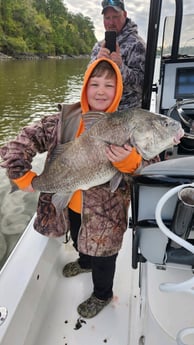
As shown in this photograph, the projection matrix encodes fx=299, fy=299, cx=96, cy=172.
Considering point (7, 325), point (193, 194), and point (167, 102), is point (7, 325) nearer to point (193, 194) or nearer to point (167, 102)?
point (193, 194)

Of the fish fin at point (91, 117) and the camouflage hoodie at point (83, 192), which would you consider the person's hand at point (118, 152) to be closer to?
the fish fin at point (91, 117)

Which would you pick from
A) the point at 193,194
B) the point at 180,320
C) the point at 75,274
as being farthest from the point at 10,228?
the point at 193,194

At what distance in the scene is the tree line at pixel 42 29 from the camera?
172ft

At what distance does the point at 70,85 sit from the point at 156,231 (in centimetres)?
2108

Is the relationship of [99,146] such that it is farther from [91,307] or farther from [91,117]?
[91,307]

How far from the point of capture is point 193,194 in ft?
3.40

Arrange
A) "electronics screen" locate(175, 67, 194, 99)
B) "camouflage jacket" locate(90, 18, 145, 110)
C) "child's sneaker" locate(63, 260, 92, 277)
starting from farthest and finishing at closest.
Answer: "electronics screen" locate(175, 67, 194, 99), "camouflage jacket" locate(90, 18, 145, 110), "child's sneaker" locate(63, 260, 92, 277)

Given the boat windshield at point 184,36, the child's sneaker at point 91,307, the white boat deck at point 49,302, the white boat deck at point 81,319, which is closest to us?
the white boat deck at point 49,302

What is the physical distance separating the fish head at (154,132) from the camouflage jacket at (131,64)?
124cm

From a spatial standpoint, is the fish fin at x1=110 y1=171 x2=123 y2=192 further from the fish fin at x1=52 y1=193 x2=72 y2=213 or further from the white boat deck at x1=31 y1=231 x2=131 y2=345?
the white boat deck at x1=31 y1=231 x2=131 y2=345

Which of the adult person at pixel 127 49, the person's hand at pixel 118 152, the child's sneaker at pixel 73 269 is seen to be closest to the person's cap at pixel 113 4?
the adult person at pixel 127 49

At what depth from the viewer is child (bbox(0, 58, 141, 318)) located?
54.9 inches

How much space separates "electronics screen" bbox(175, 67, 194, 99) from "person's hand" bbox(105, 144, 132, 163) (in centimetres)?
228

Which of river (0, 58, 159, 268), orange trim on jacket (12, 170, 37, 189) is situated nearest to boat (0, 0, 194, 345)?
orange trim on jacket (12, 170, 37, 189)
